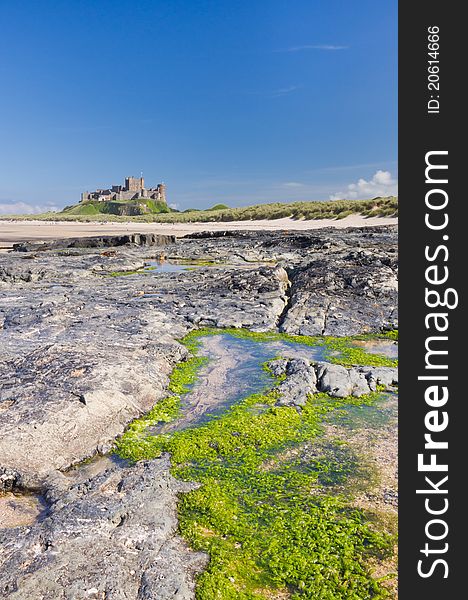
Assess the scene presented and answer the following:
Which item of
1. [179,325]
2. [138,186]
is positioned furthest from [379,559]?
[138,186]

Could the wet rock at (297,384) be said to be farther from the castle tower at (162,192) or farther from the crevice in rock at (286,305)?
the castle tower at (162,192)

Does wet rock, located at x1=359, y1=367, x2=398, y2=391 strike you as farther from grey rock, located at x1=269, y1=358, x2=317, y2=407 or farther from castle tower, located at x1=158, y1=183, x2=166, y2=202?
castle tower, located at x1=158, y1=183, x2=166, y2=202

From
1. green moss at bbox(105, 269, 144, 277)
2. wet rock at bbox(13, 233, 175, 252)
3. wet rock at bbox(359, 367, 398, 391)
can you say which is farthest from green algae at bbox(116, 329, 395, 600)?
wet rock at bbox(13, 233, 175, 252)

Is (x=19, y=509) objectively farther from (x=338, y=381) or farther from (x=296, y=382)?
(x=338, y=381)

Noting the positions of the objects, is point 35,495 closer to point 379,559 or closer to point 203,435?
point 203,435

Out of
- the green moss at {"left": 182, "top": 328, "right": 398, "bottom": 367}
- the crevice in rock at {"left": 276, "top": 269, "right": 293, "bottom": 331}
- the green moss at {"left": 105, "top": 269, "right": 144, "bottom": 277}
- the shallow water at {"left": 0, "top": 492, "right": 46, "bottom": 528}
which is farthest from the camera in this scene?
the green moss at {"left": 105, "top": 269, "right": 144, "bottom": 277}

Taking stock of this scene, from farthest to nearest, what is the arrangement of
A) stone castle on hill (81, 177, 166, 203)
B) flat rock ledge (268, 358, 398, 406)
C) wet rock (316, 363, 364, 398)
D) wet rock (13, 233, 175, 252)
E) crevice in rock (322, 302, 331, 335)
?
stone castle on hill (81, 177, 166, 203)
wet rock (13, 233, 175, 252)
crevice in rock (322, 302, 331, 335)
wet rock (316, 363, 364, 398)
flat rock ledge (268, 358, 398, 406)

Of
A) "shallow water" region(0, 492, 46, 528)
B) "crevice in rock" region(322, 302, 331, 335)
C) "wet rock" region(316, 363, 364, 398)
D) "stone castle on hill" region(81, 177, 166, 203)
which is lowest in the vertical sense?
"shallow water" region(0, 492, 46, 528)
